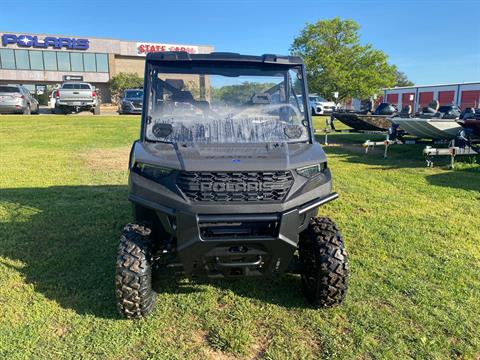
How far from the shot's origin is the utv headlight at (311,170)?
9.34ft

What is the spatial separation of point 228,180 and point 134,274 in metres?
0.94

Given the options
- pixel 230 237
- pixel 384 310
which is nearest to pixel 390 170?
pixel 384 310

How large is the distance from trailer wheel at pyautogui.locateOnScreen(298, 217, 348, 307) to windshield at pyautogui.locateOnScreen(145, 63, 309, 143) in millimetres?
800

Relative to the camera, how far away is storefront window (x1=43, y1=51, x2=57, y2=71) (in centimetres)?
4744

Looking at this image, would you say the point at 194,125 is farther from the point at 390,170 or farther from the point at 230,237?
the point at 390,170

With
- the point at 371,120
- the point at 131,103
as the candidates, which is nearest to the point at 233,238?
the point at 371,120

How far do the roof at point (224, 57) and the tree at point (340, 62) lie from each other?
130ft

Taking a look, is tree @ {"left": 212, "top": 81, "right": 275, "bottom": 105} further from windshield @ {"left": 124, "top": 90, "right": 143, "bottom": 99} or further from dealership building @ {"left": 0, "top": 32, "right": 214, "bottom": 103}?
dealership building @ {"left": 0, "top": 32, "right": 214, "bottom": 103}

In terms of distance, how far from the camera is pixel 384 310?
312cm

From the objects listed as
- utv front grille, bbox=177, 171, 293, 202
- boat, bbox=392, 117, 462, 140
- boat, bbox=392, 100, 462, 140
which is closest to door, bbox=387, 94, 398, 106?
boat, bbox=392, 100, 462, 140

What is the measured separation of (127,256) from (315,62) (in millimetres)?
41807

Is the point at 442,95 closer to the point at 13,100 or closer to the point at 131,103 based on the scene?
the point at 131,103

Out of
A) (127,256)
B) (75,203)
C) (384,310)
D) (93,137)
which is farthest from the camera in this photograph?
(93,137)

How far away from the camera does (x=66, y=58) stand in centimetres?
4838
